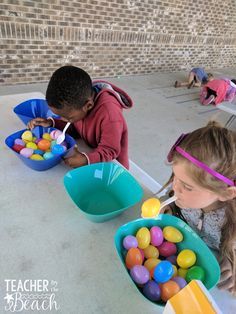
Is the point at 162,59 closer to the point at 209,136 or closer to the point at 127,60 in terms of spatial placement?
the point at 127,60

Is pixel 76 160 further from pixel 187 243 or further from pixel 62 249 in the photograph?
pixel 187 243

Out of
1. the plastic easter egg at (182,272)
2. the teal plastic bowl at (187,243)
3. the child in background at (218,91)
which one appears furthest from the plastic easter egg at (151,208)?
the child in background at (218,91)

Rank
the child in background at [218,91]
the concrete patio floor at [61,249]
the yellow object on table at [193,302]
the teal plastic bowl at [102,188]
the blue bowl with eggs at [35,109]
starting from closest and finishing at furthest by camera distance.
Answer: the yellow object on table at [193,302] → the concrete patio floor at [61,249] → the teal plastic bowl at [102,188] → the blue bowl with eggs at [35,109] → the child in background at [218,91]

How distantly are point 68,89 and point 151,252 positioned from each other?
628 millimetres

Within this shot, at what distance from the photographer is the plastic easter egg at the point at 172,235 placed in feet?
2.15

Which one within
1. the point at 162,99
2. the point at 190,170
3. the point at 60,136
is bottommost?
the point at 162,99

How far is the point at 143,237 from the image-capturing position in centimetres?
63

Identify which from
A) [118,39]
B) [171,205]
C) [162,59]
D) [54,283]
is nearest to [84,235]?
[54,283]

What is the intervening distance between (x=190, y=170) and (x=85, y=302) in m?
0.38

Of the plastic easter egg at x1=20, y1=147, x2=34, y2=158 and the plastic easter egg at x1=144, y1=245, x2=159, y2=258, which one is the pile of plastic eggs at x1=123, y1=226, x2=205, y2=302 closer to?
the plastic easter egg at x1=144, y1=245, x2=159, y2=258

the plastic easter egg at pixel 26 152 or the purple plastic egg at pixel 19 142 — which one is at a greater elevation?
the plastic easter egg at pixel 26 152

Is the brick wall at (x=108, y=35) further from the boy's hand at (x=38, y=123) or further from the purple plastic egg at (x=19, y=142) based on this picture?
the purple plastic egg at (x=19, y=142)

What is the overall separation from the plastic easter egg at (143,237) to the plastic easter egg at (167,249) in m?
0.04

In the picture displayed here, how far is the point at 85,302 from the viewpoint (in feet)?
1.71
